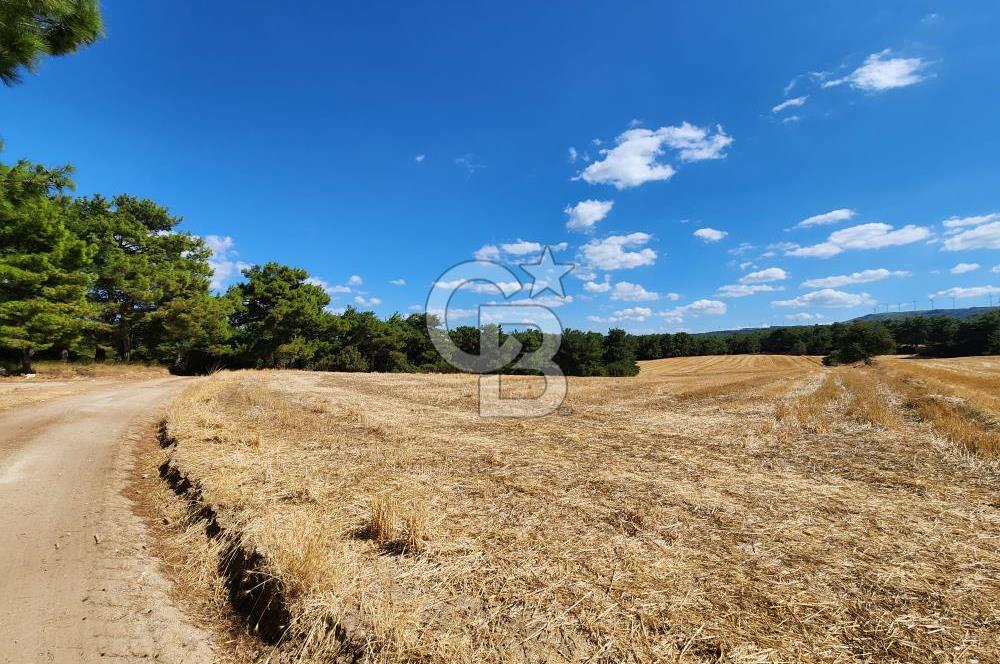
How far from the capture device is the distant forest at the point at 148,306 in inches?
942

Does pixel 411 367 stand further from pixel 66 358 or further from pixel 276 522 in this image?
pixel 276 522

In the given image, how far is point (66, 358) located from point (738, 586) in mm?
46293

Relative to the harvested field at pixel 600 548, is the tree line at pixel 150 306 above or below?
above

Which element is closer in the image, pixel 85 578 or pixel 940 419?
pixel 85 578

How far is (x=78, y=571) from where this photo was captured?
3.80m

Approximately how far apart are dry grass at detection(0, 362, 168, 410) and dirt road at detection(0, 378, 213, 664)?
10.1 meters

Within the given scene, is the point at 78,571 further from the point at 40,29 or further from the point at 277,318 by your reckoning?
the point at 277,318

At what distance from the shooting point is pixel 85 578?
146 inches

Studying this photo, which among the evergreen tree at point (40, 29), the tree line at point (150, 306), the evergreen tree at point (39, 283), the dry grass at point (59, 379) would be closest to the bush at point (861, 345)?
the tree line at point (150, 306)

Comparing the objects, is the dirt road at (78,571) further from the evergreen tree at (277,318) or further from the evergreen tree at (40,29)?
the evergreen tree at (277,318)

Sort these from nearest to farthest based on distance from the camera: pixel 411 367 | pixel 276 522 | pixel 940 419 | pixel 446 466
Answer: pixel 276 522
pixel 446 466
pixel 940 419
pixel 411 367

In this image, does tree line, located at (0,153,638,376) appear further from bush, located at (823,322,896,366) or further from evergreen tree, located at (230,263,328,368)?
bush, located at (823,322,896,366)

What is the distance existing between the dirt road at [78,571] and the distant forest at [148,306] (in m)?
9.08

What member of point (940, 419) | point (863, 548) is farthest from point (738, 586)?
point (940, 419)
